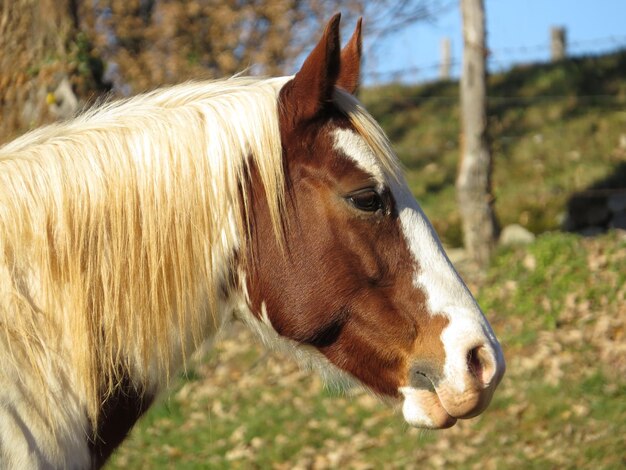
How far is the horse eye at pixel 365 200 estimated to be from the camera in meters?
2.36

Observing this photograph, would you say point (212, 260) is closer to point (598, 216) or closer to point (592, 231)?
point (592, 231)

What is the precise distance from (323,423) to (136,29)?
15.7ft

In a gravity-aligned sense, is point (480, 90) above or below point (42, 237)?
below

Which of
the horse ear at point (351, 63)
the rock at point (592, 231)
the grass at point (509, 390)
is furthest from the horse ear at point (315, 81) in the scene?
the rock at point (592, 231)

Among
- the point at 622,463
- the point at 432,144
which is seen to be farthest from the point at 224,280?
the point at 432,144

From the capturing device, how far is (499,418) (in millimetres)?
5973

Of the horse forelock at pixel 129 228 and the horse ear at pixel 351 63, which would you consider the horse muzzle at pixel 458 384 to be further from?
the horse ear at pixel 351 63

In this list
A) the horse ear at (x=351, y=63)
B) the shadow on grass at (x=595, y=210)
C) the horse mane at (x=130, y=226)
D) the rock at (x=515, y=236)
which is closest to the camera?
the horse mane at (x=130, y=226)

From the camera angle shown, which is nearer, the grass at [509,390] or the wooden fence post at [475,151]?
the grass at [509,390]

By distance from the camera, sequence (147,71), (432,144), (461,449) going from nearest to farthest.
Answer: (461,449) → (147,71) → (432,144)

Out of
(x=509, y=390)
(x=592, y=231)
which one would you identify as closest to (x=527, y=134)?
A: (x=592, y=231)

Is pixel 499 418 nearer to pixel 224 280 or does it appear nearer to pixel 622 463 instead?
pixel 622 463

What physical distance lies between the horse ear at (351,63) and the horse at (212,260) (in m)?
0.21

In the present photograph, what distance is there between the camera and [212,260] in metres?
2.35
